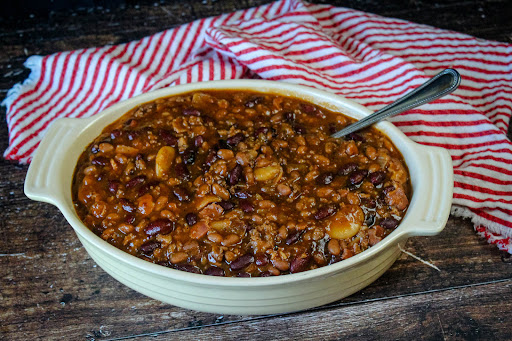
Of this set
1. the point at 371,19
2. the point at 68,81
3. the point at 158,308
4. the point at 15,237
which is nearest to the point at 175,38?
the point at 68,81

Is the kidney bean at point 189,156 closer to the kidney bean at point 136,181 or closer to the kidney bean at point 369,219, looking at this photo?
the kidney bean at point 136,181

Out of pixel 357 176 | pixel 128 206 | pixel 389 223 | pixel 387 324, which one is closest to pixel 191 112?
pixel 128 206

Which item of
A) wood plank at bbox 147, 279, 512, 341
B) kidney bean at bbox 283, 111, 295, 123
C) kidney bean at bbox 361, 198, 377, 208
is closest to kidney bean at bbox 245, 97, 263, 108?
kidney bean at bbox 283, 111, 295, 123

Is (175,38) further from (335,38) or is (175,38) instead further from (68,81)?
(335,38)

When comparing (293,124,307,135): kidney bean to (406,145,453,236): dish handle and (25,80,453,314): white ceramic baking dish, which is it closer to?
(25,80,453,314): white ceramic baking dish

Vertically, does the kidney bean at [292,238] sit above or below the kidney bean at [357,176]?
below

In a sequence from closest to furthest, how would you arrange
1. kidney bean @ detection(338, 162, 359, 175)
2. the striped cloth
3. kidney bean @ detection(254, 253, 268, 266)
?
kidney bean @ detection(254, 253, 268, 266)
kidney bean @ detection(338, 162, 359, 175)
the striped cloth

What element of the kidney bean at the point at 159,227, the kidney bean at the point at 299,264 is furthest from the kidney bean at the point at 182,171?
the kidney bean at the point at 299,264
